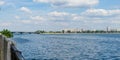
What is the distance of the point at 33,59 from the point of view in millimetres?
50531

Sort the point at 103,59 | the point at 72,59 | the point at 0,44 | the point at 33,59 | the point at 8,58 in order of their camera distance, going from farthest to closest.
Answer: the point at 103,59, the point at 72,59, the point at 33,59, the point at 0,44, the point at 8,58

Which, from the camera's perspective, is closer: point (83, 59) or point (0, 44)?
point (0, 44)

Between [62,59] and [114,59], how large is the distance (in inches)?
426

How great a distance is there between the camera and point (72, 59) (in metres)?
54.2

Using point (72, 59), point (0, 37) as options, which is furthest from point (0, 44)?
point (72, 59)

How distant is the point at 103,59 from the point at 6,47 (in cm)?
5041

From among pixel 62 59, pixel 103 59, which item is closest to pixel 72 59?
pixel 62 59

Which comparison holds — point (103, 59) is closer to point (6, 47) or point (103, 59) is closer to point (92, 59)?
point (92, 59)

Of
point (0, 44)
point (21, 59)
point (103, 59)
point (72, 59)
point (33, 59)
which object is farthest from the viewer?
point (103, 59)

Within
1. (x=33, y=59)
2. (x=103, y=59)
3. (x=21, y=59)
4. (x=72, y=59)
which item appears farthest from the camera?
(x=103, y=59)

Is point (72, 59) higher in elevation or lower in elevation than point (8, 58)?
lower

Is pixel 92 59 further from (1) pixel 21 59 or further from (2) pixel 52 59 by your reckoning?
(1) pixel 21 59

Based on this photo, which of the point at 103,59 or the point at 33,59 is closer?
the point at 33,59

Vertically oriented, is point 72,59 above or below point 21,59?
below
